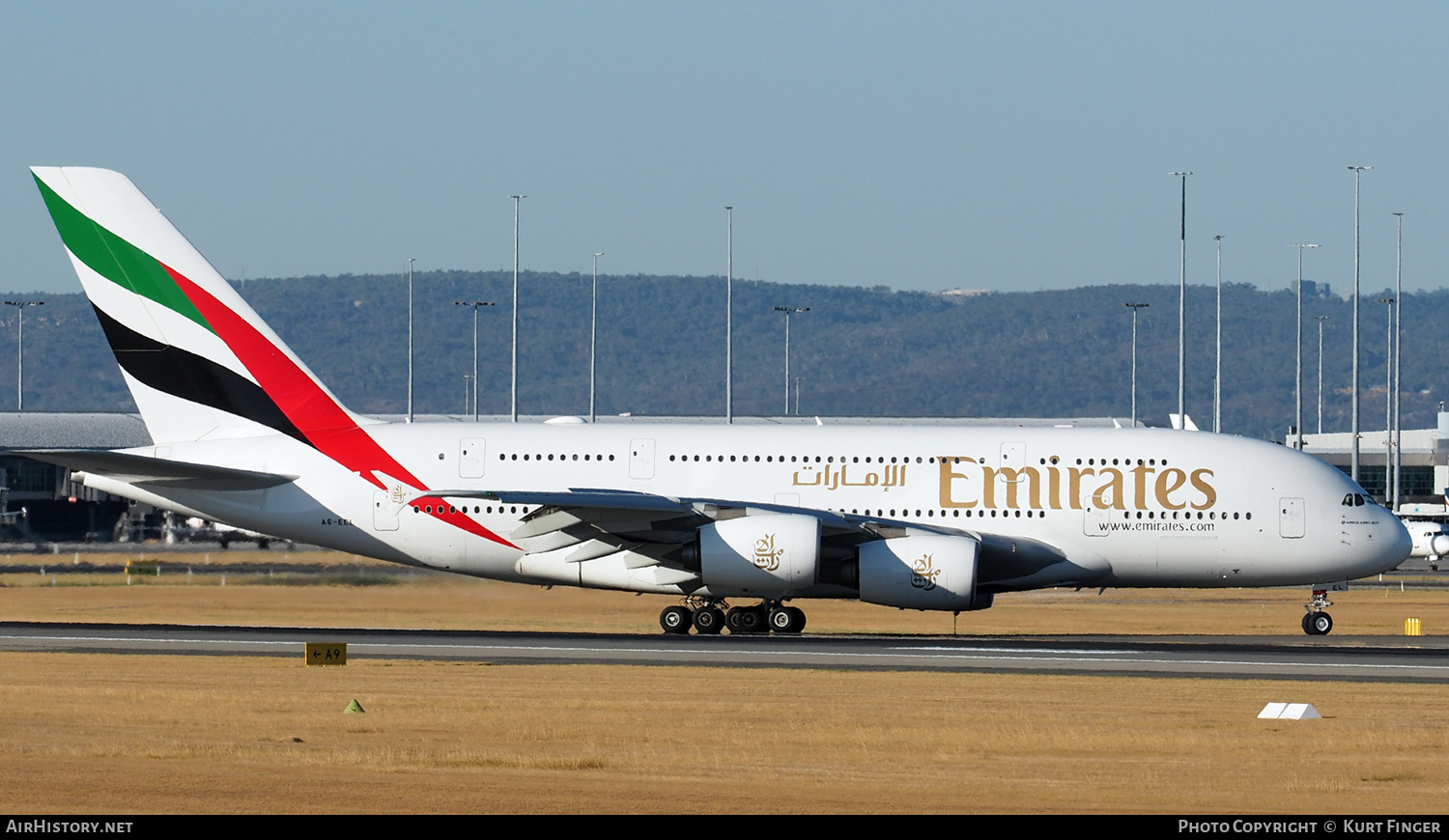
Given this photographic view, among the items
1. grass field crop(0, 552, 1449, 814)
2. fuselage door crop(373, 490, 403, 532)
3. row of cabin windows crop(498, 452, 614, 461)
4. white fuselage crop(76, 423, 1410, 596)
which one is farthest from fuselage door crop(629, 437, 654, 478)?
grass field crop(0, 552, 1449, 814)

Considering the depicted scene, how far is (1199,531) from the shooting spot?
37.2 meters

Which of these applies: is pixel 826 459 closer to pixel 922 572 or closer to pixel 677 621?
pixel 922 572

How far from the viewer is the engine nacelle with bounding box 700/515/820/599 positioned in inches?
1387

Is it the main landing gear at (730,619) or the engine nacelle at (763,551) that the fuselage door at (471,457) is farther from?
the engine nacelle at (763,551)

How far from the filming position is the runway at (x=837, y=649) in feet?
97.1

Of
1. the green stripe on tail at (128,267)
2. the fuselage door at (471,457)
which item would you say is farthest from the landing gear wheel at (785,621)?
the green stripe on tail at (128,267)

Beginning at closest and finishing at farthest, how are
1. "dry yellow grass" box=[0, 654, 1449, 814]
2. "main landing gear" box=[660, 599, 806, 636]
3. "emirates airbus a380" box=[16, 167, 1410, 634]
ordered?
"dry yellow grass" box=[0, 654, 1449, 814] < "emirates airbus a380" box=[16, 167, 1410, 634] < "main landing gear" box=[660, 599, 806, 636]

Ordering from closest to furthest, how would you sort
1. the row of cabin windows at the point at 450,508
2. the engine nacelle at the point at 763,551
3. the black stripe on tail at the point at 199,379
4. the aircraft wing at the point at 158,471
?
the aircraft wing at the point at 158,471 → the engine nacelle at the point at 763,551 → the row of cabin windows at the point at 450,508 → the black stripe on tail at the point at 199,379

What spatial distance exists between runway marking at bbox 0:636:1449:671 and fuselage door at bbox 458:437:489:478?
4.73 m

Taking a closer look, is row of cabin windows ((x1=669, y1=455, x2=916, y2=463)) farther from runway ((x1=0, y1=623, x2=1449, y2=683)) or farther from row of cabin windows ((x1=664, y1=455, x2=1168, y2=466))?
runway ((x1=0, y1=623, x2=1449, y2=683))

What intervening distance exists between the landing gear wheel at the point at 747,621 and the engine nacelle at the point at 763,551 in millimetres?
1649

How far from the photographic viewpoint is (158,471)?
36250 mm

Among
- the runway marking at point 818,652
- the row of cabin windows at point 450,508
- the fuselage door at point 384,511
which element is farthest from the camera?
the fuselage door at point 384,511
